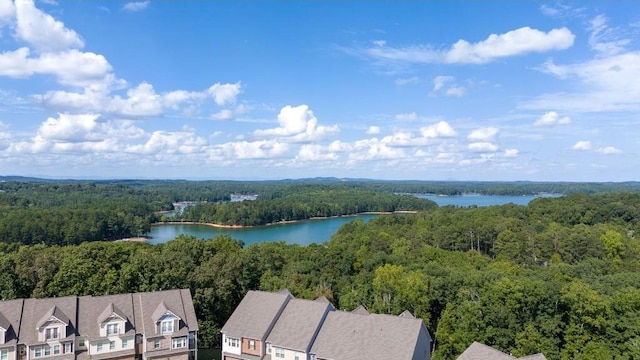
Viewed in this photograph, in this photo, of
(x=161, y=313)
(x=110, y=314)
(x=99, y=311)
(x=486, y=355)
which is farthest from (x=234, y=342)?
(x=486, y=355)

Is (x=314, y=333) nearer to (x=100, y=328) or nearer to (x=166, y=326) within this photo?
(x=166, y=326)

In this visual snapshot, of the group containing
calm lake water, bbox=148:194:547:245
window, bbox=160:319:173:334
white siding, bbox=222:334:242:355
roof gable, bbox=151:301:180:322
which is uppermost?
roof gable, bbox=151:301:180:322

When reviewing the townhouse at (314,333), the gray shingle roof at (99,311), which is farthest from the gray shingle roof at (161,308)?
the townhouse at (314,333)

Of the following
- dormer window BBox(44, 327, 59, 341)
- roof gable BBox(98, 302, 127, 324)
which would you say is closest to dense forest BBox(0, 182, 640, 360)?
roof gable BBox(98, 302, 127, 324)

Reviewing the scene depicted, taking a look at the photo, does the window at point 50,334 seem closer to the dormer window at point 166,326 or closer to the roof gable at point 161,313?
the roof gable at point 161,313

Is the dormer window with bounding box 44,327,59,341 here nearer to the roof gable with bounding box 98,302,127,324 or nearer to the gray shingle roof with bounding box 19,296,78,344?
the gray shingle roof with bounding box 19,296,78,344
